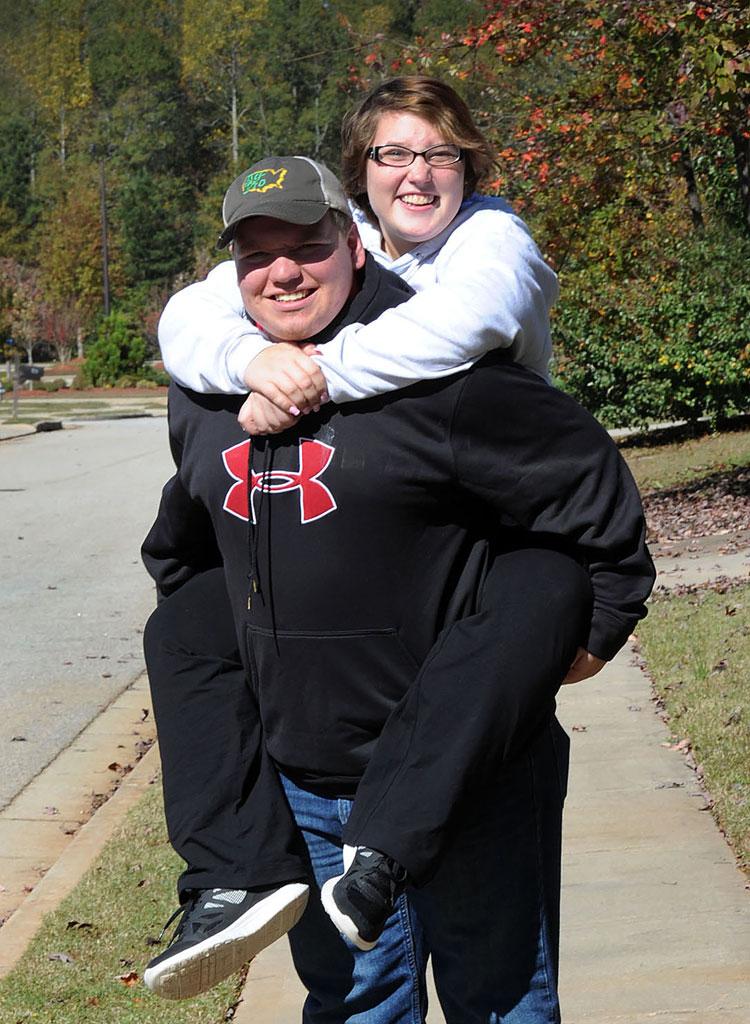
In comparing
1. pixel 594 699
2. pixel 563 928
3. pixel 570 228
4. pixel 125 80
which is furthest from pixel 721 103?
pixel 125 80

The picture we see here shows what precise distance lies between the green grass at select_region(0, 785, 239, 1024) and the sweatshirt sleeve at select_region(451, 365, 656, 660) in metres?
2.05

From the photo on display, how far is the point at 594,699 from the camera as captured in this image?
6.96 metres

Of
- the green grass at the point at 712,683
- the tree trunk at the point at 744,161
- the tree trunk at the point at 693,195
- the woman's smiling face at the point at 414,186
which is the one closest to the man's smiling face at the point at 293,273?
the woman's smiling face at the point at 414,186

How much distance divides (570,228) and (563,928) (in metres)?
9.98

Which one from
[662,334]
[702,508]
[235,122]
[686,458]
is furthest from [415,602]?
[235,122]

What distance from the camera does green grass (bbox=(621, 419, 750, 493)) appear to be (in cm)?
1598

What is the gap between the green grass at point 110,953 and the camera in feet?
12.5

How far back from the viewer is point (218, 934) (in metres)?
2.23

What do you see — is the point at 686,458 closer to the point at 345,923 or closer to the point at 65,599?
the point at 65,599

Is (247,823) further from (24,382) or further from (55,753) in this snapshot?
(24,382)

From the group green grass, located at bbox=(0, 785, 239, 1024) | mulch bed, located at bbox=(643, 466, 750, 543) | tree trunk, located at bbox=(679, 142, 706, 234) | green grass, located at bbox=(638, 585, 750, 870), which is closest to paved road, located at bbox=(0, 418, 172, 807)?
green grass, located at bbox=(0, 785, 239, 1024)

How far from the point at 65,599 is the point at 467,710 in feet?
29.3

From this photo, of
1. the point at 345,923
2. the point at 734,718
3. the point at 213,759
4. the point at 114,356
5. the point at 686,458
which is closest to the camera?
the point at 345,923

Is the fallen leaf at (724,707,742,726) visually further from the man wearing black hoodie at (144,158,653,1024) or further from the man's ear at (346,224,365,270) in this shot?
the man's ear at (346,224,365,270)
